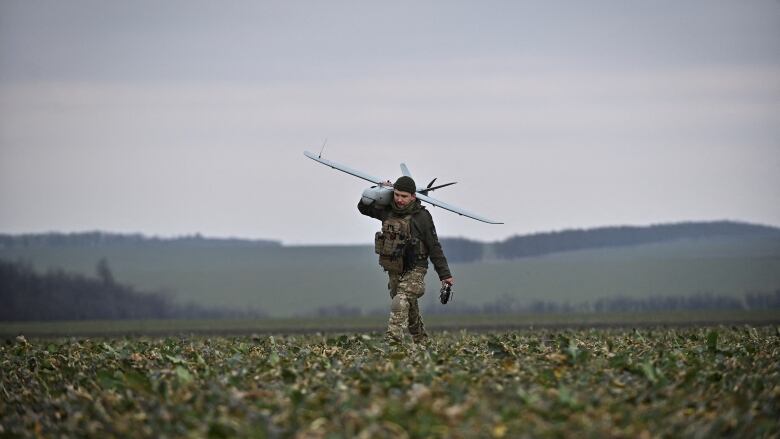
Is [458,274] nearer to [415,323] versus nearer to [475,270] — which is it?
[475,270]

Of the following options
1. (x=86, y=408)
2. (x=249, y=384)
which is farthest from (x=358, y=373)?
(x=86, y=408)

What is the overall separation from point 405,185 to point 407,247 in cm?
85

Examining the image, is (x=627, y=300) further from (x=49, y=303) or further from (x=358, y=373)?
(x=358, y=373)

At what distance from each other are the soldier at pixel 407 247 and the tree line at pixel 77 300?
71548mm

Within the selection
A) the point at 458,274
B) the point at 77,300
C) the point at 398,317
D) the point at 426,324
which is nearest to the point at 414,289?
the point at 398,317

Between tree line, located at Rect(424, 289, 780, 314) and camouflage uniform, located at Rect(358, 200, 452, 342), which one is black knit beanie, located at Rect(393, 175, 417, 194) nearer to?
camouflage uniform, located at Rect(358, 200, 452, 342)

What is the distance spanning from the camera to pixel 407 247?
20688 millimetres

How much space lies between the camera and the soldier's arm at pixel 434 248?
68.1ft

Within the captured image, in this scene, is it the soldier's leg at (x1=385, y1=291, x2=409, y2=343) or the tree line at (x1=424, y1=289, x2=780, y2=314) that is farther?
the tree line at (x1=424, y1=289, x2=780, y2=314)

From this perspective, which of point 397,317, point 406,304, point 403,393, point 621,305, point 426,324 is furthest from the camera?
point 621,305

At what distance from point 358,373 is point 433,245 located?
18.8 ft

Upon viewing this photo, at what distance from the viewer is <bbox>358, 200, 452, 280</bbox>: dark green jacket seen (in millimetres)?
20781

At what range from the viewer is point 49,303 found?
Answer: 3784 inches

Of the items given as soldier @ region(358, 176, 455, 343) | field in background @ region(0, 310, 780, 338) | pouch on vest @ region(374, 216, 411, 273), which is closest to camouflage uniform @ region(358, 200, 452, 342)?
soldier @ region(358, 176, 455, 343)
